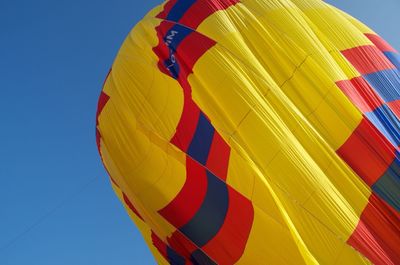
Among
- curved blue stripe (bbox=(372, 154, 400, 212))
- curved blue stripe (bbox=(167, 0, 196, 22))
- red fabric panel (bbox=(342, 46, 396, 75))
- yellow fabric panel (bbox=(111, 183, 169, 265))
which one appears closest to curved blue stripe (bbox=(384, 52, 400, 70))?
red fabric panel (bbox=(342, 46, 396, 75))

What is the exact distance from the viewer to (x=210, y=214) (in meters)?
4.88

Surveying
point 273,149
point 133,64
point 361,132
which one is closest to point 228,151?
point 273,149

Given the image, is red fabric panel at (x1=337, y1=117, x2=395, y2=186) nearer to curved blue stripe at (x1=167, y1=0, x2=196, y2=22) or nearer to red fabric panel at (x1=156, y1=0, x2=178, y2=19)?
curved blue stripe at (x1=167, y1=0, x2=196, y2=22)

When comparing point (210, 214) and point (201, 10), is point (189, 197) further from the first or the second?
point (201, 10)

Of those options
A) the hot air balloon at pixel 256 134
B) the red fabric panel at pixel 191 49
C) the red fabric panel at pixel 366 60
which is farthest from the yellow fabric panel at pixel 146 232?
the red fabric panel at pixel 366 60

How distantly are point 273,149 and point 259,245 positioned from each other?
82cm

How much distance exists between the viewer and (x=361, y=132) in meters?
4.83

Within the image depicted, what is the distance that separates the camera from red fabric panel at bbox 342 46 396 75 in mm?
5602

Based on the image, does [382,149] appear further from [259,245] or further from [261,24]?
[261,24]

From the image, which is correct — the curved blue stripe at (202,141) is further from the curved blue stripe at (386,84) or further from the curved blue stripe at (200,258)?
the curved blue stripe at (386,84)

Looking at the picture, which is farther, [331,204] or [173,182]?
[173,182]

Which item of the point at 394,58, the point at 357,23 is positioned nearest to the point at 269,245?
the point at 394,58

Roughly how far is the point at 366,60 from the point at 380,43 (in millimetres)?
944

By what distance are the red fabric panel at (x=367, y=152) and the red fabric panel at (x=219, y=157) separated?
3.32 feet
